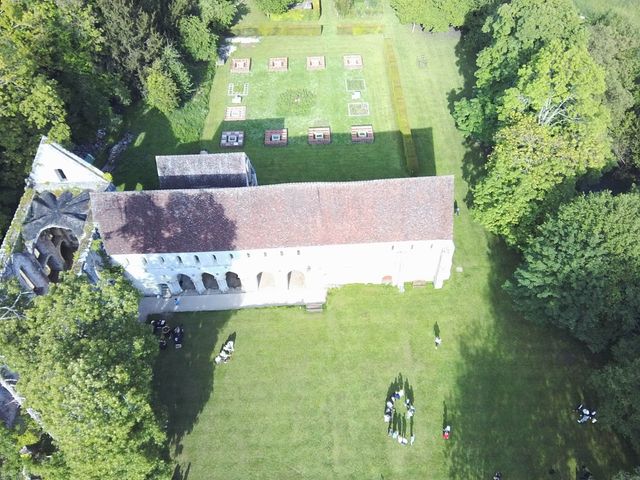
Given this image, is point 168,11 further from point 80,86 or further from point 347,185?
point 347,185

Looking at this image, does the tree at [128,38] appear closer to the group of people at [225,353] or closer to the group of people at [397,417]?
the group of people at [225,353]

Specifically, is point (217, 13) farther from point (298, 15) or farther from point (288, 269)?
point (288, 269)

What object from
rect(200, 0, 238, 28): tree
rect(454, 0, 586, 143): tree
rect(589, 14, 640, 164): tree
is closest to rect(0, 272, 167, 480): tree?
rect(454, 0, 586, 143): tree

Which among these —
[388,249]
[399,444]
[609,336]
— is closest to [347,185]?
[388,249]

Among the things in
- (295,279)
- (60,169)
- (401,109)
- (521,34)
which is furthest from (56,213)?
(521,34)

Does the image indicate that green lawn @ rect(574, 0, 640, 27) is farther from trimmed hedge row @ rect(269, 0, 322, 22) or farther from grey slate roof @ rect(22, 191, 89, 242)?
grey slate roof @ rect(22, 191, 89, 242)

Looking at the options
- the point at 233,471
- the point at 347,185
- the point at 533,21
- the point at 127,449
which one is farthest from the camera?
the point at 533,21

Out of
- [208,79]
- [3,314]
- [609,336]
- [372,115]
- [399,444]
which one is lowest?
[399,444]
